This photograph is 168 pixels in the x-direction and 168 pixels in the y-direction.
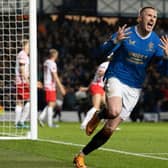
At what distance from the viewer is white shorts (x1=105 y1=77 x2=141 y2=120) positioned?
11367mm

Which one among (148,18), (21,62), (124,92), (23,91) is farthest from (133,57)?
(21,62)

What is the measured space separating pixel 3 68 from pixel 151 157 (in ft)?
25.3

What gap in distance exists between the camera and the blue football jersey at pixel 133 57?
11469mm

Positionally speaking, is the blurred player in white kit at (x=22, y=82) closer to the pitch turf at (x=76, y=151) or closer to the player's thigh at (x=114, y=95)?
the pitch turf at (x=76, y=151)

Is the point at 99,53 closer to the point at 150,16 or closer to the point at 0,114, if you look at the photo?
the point at 150,16

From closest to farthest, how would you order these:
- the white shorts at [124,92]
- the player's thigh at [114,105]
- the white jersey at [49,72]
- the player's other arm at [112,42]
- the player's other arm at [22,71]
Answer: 1. the player's other arm at [112,42]
2. the player's thigh at [114,105]
3. the white shorts at [124,92]
4. the player's other arm at [22,71]
5. the white jersey at [49,72]

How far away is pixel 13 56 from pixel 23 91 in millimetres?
1662

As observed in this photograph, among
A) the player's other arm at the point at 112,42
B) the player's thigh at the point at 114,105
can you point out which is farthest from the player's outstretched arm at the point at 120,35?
the player's thigh at the point at 114,105

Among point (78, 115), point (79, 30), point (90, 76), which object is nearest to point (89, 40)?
point (79, 30)

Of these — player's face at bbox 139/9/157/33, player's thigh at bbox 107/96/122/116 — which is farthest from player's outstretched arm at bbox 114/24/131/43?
player's thigh at bbox 107/96/122/116

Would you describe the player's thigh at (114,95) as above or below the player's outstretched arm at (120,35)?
below

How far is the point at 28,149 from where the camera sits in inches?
556

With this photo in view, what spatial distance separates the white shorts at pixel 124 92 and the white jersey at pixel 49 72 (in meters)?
10.8

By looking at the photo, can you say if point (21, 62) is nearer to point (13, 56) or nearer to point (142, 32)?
point (13, 56)
